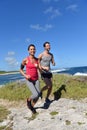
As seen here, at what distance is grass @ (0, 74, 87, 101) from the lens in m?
17.1

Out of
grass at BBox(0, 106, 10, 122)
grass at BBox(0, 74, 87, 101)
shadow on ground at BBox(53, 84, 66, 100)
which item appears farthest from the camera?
grass at BBox(0, 74, 87, 101)

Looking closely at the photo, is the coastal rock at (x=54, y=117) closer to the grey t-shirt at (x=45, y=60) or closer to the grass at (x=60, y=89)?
the grass at (x=60, y=89)

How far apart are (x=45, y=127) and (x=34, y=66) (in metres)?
2.81

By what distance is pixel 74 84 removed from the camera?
1894 cm

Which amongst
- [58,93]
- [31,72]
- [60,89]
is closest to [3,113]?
[31,72]

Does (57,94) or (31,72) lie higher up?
(31,72)

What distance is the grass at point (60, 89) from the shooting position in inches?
672

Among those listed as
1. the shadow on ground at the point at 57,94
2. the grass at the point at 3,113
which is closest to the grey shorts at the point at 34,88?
the shadow on ground at the point at 57,94

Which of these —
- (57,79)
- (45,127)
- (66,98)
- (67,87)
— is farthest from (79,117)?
(57,79)

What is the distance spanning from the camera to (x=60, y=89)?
17.8 metres

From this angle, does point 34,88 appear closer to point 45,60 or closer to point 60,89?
point 45,60

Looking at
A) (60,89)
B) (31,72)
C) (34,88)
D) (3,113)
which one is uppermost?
(31,72)

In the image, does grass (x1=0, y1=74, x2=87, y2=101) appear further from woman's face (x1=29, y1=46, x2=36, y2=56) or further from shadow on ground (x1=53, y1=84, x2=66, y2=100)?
woman's face (x1=29, y1=46, x2=36, y2=56)

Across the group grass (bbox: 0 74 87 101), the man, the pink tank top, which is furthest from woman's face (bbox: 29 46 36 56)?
grass (bbox: 0 74 87 101)
